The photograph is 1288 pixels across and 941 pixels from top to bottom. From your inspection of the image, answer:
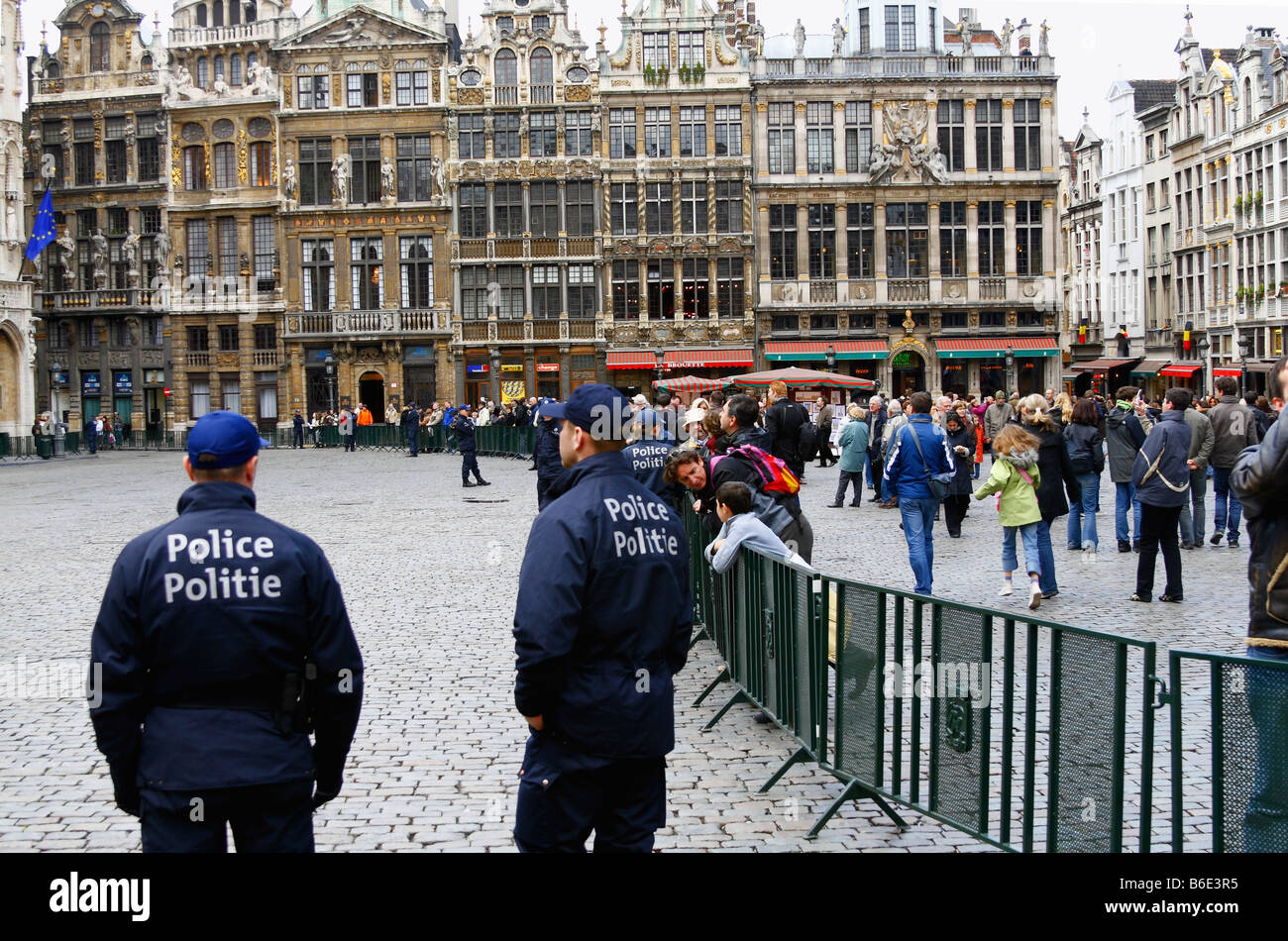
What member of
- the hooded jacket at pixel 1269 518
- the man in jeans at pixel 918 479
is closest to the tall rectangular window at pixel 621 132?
the man in jeans at pixel 918 479

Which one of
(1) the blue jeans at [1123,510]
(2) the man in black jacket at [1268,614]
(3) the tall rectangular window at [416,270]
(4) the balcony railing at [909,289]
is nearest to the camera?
(2) the man in black jacket at [1268,614]

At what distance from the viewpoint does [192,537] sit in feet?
13.1

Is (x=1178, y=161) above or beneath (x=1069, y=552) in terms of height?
above

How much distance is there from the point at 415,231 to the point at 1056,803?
52.6m

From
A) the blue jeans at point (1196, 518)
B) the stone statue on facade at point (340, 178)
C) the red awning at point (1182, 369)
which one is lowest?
the blue jeans at point (1196, 518)

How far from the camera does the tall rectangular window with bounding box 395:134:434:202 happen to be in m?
55.7

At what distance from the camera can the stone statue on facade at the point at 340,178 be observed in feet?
182

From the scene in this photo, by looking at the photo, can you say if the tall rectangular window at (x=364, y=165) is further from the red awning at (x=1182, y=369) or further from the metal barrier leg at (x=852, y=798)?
the metal barrier leg at (x=852, y=798)

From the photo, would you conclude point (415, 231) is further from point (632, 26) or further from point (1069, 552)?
point (1069, 552)

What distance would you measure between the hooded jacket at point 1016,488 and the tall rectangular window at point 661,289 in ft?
140
